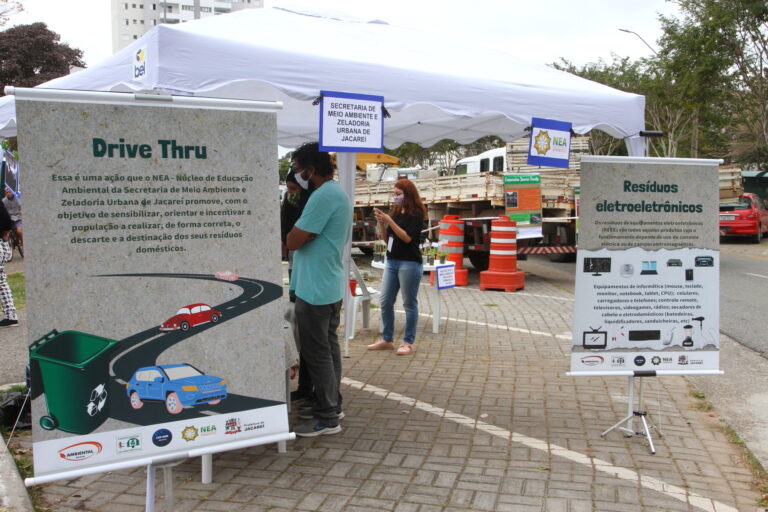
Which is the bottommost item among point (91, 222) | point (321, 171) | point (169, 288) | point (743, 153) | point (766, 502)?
point (766, 502)

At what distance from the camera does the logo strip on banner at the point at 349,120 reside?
14.9 feet

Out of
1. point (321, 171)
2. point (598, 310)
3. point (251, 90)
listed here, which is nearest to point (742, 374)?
point (598, 310)

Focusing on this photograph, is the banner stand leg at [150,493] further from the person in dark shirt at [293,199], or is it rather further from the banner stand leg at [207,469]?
the person in dark shirt at [293,199]

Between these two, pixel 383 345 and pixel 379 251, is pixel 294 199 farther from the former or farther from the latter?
pixel 379 251

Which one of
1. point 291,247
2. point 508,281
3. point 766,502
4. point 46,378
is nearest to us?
point 46,378

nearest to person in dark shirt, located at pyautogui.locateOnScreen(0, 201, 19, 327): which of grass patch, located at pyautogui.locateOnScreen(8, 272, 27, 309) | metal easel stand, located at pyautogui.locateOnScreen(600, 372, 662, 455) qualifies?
grass patch, located at pyautogui.locateOnScreen(8, 272, 27, 309)

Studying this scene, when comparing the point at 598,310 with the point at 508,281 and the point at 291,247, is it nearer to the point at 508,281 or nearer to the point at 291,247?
the point at 291,247

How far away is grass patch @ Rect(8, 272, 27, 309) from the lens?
10.4 meters

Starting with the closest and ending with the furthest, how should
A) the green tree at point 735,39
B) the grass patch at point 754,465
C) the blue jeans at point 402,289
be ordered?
the grass patch at point 754,465 < the blue jeans at point 402,289 < the green tree at point 735,39

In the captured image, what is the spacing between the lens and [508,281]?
38.6 ft

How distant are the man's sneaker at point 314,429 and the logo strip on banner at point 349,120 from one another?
1.94 m

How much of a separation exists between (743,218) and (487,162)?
1109 cm

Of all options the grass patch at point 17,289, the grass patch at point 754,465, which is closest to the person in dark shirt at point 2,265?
the grass patch at point 17,289

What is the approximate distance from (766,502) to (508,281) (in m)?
8.11
